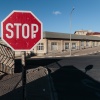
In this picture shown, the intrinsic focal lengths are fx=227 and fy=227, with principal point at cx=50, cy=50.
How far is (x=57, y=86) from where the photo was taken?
13922 millimetres

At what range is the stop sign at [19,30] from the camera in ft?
14.1

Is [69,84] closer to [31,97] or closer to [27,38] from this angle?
[31,97]

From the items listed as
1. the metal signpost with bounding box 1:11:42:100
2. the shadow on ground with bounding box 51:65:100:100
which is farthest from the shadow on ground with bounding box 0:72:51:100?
the metal signpost with bounding box 1:11:42:100

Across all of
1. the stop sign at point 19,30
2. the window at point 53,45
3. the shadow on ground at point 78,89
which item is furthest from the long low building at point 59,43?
the stop sign at point 19,30

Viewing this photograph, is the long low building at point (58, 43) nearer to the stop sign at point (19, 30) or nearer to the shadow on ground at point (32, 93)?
the shadow on ground at point (32, 93)

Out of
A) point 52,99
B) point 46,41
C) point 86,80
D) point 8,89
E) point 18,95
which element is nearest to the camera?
point 52,99

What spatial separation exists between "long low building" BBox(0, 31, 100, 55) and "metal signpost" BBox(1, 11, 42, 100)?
35643 mm

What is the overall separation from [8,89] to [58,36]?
135ft

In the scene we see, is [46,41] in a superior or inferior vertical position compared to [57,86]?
superior

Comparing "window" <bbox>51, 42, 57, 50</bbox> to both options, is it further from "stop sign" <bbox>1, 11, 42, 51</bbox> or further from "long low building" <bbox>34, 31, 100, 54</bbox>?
"stop sign" <bbox>1, 11, 42, 51</bbox>

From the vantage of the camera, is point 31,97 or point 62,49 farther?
point 62,49

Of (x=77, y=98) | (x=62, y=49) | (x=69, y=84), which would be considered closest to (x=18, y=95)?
(x=77, y=98)

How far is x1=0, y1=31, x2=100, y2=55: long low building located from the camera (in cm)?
4773

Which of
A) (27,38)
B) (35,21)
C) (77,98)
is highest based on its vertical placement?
(35,21)
